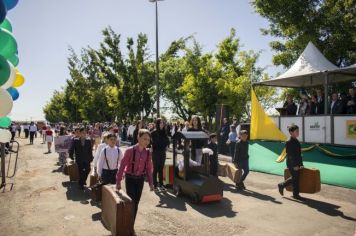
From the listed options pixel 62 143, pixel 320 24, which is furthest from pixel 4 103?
pixel 320 24

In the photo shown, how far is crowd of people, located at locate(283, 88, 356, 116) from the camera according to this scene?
12312 millimetres

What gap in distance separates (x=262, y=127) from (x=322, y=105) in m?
2.85

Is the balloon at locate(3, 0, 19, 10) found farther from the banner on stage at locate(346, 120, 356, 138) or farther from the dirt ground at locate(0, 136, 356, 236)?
the banner on stage at locate(346, 120, 356, 138)

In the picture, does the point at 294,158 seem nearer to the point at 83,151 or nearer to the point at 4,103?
the point at 83,151

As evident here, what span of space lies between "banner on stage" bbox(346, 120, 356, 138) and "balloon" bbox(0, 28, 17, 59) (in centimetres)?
1126

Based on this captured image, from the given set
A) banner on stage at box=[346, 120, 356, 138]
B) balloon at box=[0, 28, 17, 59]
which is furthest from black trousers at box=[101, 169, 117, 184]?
banner on stage at box=[346, 120, 356, 138]

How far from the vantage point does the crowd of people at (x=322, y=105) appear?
485 inches

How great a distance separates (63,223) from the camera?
6.52 m

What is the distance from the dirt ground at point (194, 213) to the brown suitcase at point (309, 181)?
285 millimetres

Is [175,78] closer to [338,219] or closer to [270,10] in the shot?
[270,10]

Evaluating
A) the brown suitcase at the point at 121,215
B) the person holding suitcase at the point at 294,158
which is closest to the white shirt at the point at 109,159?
the brown suitcase at the point at 121,215

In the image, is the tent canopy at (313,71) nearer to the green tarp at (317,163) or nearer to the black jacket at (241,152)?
the green tarp at (317,163)

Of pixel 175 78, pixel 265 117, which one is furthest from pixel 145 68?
pixel 265 117

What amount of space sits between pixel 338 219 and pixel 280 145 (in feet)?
24.6
